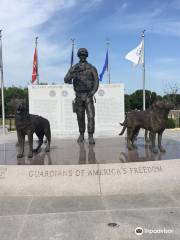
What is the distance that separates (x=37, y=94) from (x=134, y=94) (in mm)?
46805

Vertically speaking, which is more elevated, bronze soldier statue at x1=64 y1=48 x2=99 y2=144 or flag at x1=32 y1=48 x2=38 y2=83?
flag at x1=32 y1=48 x2=38 y2=83

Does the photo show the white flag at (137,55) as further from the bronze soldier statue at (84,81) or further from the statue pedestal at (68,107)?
the bronze soldier statue at (84,81)

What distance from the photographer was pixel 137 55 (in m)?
22.9

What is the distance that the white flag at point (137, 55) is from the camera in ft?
74.8

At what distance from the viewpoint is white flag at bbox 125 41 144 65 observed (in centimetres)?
2281

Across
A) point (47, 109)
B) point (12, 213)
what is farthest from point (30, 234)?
point (47, 109)

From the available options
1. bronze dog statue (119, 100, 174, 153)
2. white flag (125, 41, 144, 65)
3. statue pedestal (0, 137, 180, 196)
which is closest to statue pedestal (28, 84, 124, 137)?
white flag (125, 41, 144, 65)

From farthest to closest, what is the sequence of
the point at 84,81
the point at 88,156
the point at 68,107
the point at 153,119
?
the point at 68,107 < the point at 84,81 < the point at 153,119 < the point at 88,156

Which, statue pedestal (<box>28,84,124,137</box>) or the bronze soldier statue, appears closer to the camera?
the bronze soldier statue
